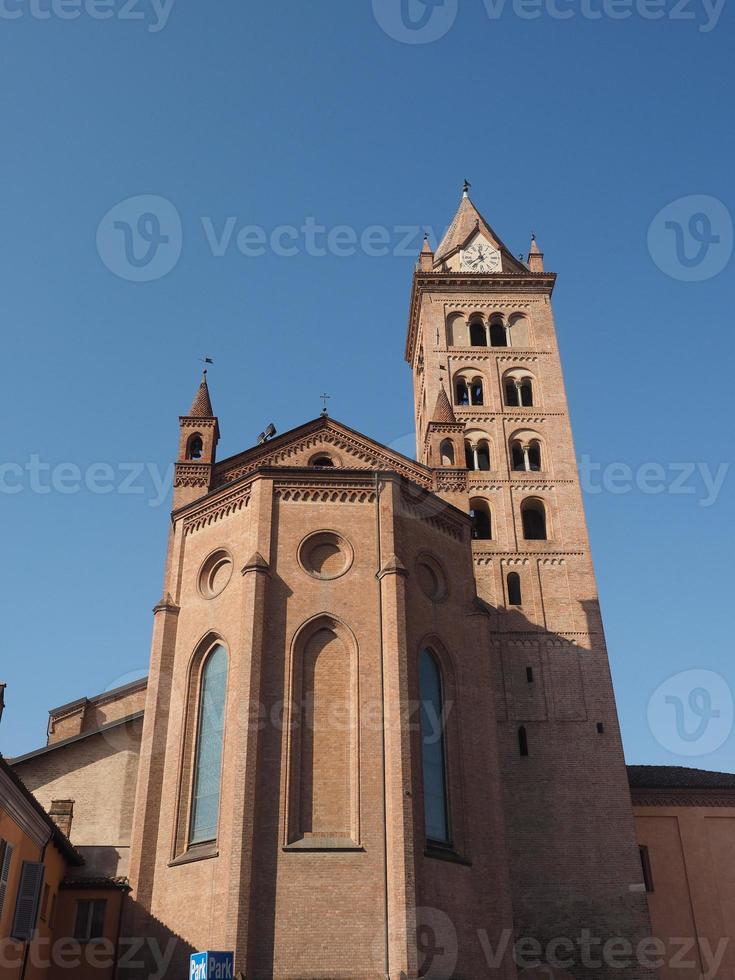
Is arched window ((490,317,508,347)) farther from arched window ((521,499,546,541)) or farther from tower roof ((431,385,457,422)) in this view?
arched window ((521,499,546,541))

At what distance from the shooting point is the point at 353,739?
65.9 feet

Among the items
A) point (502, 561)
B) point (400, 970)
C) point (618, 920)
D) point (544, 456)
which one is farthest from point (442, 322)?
point (400, 970)

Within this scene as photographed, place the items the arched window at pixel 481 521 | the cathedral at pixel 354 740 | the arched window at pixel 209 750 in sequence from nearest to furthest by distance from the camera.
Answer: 1. the cathedral at pixel 354 740
2. the arched window at pixel 209 750
3. the arched window at pixel 481 521

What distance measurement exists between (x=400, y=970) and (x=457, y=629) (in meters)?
8.36

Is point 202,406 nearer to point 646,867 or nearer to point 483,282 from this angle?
point 483,282

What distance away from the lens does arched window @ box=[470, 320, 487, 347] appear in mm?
39006

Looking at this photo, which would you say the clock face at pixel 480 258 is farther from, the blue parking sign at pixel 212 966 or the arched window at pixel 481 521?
the blue parking sign at pixel 212 966

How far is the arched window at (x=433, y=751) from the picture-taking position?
2059cm

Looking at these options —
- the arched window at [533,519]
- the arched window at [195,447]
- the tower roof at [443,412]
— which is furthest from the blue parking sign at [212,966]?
the arched window at [533,519]

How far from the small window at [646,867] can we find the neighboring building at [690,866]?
32 millimetres

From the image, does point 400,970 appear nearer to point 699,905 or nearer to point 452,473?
point 452,473

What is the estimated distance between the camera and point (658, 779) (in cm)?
3338

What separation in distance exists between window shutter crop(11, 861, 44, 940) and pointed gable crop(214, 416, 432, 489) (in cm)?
1126

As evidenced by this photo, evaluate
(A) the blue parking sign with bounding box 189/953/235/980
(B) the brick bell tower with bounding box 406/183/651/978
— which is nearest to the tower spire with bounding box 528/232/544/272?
(B) the brick bell tower with bounding box 406/183/651/978
